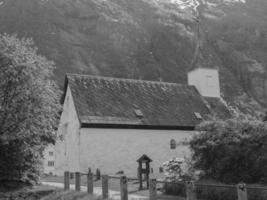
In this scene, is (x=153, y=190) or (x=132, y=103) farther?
(x=132, y=103)

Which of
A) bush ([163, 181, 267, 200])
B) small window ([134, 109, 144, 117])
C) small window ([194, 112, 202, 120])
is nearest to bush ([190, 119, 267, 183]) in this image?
bush ([163, 181, 267, 200])

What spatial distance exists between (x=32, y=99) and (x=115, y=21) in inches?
3170

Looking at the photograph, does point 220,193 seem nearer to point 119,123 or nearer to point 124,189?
point 124,189

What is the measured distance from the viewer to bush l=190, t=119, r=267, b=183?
678 inches

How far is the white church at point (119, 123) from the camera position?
31.4m

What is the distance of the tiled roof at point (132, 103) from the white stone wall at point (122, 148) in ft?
2.33

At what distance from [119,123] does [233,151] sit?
1553cm

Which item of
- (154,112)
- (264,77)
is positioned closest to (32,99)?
(154,112)

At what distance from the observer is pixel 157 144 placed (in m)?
33.8

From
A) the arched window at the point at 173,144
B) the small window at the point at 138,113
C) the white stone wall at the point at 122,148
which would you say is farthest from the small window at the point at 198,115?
the small window at the point at 138,113

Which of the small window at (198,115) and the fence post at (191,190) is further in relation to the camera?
the small window at (198,115)

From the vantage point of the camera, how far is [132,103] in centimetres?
3472

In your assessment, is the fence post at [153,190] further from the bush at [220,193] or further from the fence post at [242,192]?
→ the fence post at [242,192]

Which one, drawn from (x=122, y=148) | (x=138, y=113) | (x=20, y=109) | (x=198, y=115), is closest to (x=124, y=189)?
(x=20, y=109)
